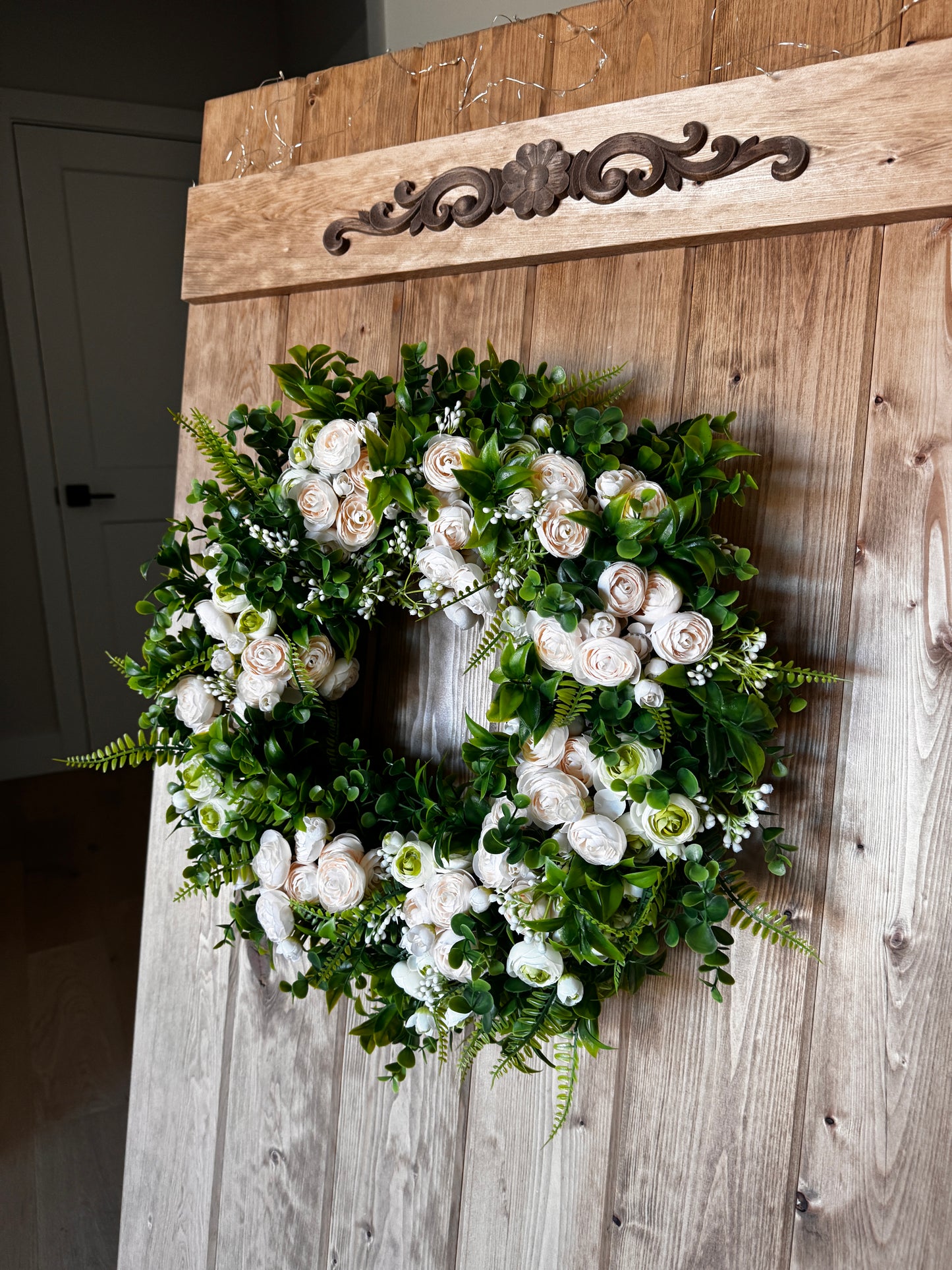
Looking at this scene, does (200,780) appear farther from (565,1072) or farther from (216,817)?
(565,1072)

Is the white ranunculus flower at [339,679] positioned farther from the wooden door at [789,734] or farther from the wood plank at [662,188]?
the wood plank at [662,188]

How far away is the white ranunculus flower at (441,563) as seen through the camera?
859mm

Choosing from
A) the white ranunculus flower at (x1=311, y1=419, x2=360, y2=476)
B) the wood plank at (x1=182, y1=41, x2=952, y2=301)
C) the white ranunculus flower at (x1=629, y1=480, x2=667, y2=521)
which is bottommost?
the white ranunculus flower at (x1=629, y1=480, x2=667, y2=521)

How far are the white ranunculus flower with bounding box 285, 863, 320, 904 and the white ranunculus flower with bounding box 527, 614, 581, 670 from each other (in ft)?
A: 1.10

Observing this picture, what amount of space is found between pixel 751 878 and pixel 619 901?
0.17 m

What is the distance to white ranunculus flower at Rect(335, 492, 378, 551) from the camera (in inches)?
35.5

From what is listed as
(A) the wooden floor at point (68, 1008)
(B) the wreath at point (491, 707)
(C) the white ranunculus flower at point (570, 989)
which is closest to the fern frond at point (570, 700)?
(B) the wreath at point (491, 707)

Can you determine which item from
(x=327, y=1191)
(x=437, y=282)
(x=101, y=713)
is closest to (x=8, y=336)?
(x=101, y=713)

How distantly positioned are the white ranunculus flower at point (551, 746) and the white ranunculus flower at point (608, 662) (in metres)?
0.07

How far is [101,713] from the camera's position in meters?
3.52

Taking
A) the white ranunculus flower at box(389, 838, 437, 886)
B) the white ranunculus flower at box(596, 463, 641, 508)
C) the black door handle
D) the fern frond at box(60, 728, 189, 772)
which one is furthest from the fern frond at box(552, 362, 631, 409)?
the black door handle

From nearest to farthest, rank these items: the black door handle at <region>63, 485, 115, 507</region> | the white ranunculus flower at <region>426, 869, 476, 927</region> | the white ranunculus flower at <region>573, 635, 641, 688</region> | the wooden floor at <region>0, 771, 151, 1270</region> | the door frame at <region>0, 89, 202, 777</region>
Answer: the white ranunculus flower at <region>573, 635, 641, 688</region> < the white ranunculus flower at <region>426, 869, 476, 927</region> < the wooden floor at <region>0, 771, 151, 1270</region> < the door frame at <region>0, 89, 202, 777</region> < the black door handle at <region>63, 485, 115, 507</region>

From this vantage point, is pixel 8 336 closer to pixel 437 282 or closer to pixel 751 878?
pixel 437 282

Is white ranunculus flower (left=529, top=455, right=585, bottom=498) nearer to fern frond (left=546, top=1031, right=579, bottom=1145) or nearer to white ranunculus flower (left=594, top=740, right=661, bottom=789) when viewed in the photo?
white ranunculus flower (left=594, top=740, right=661, bottom=789)
